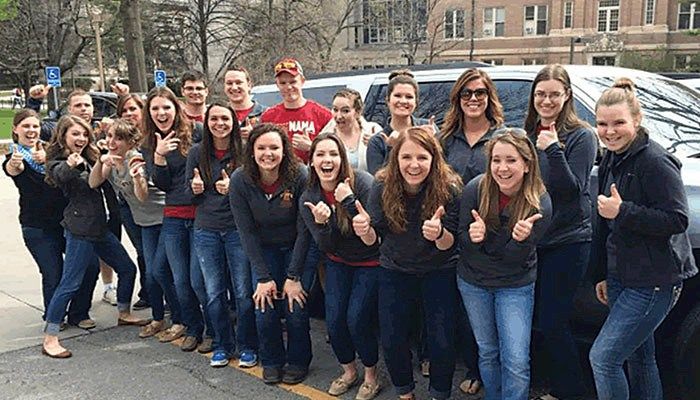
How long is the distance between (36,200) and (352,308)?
114 inches

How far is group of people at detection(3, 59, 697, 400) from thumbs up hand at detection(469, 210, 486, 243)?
0.04 feet

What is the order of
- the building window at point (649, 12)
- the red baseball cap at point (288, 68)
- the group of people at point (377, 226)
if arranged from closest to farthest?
the group of people at point (377, 226), the red baseball cap at point (288, 68), the building window at point (649, 12)

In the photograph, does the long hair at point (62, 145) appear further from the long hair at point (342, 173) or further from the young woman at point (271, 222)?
the long hair at point (342, 173)

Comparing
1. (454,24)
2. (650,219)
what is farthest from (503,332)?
(454,24)

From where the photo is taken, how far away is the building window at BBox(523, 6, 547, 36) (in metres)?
49.6

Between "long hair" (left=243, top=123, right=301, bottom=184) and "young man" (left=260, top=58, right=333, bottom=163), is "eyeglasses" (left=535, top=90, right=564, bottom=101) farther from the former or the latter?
"young man" (left=260, top=58, right=333, bottom=163)

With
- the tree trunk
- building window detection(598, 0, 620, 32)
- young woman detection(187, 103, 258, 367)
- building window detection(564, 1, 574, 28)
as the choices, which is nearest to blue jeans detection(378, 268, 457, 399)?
young woman detection(187, 103, 258, 367)

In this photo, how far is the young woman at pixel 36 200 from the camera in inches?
199

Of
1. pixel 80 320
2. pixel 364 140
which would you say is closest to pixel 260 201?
pixel 364 140

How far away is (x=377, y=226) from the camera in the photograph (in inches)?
144

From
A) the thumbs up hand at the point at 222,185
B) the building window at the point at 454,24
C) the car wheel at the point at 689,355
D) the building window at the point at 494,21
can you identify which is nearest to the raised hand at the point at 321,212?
the thumbs up hand at the point at 222,185

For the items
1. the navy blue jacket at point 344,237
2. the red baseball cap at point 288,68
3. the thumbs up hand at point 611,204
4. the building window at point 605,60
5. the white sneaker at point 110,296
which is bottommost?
the white sneaker at point 110,296

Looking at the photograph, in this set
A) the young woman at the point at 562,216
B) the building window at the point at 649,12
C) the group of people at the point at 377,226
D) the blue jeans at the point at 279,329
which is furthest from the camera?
the building window at the point at 649,12

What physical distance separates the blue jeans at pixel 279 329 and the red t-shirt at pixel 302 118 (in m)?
1.10
